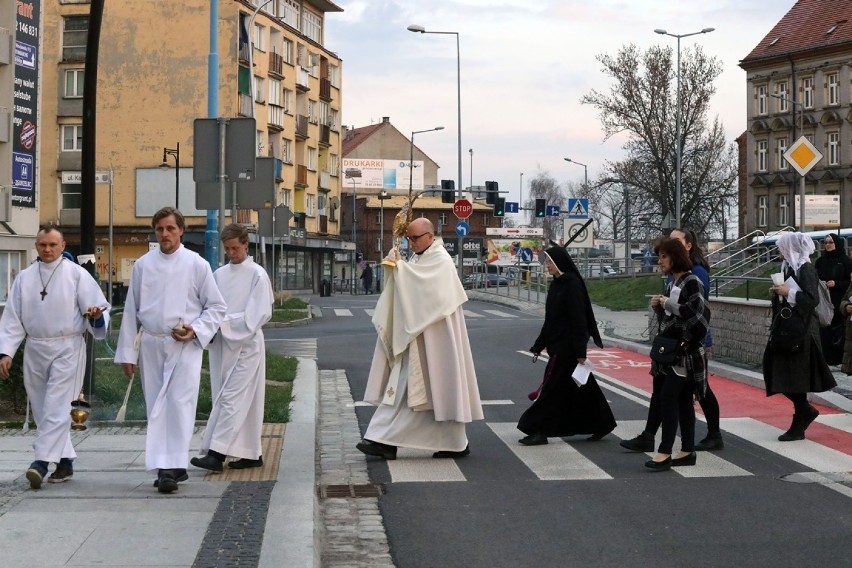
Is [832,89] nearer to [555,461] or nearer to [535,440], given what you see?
[535,440]

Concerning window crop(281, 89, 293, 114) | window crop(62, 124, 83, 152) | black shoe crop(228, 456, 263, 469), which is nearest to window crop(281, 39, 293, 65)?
window crop(281, 89, 293, 114)

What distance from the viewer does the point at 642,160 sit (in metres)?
65.9

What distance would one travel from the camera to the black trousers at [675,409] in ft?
31.1

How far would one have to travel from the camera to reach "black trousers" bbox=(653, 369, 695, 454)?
31.1ft

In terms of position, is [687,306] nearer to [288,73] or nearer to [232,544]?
[232,544]

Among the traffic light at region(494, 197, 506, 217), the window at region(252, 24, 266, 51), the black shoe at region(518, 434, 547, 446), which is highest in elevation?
the window at region(252, 24, 266, 51)

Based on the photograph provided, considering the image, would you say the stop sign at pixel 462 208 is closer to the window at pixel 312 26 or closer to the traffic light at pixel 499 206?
the traffic light at pixel 499 206

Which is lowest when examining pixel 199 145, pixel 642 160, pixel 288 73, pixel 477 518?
pixel 477 518

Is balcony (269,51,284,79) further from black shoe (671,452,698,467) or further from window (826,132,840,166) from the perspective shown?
black shoe (671,452,698,467)

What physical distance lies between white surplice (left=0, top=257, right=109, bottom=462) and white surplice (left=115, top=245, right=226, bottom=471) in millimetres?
348

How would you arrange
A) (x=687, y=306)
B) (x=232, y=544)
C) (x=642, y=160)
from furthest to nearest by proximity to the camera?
(x=642, y=160) → (x=687, y=306) → (x=232, y=544)

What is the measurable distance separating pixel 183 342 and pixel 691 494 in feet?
11.0

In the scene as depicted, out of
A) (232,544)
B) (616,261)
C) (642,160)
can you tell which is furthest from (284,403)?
(642,160)

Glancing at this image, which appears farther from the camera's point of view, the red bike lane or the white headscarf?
the red bike lane
